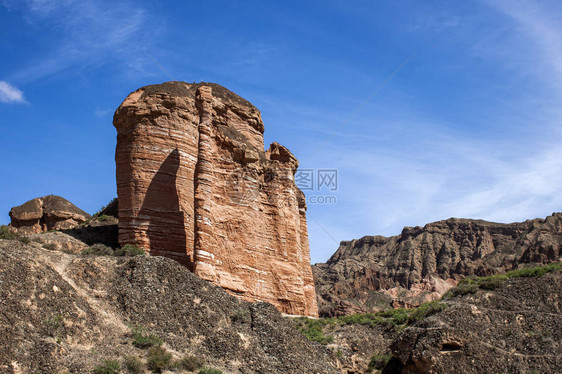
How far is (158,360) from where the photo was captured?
24141 millimetres

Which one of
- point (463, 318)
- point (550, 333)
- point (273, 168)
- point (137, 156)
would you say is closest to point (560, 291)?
point (550, 333)

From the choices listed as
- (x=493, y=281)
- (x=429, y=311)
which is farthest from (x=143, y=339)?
(x=493, y=281)

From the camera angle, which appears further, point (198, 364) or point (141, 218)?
point (141, 218)

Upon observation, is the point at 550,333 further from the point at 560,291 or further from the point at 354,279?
the point at 354,279

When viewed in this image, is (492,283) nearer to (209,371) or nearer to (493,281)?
(493,281)

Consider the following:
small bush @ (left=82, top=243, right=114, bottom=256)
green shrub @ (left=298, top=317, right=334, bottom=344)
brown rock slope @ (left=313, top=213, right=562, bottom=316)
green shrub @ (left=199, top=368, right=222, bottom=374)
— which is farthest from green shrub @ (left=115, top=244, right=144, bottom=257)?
brown rock slope @ (left=313, top=213, right=562, bottom=316)

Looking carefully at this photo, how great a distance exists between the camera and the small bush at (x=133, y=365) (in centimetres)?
2319

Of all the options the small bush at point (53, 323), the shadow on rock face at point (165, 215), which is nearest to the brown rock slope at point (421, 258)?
the shadow on rock face at point (165, 215)

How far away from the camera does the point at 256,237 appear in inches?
1713

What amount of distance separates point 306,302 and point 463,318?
16544 mm

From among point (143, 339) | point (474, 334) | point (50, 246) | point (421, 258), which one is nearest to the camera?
point (143, 339)

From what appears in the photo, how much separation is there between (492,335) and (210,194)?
17.7 metres

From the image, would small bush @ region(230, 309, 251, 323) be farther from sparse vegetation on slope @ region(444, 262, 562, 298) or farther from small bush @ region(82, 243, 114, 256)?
sparse vegetation on slope @ region(444, 262, 562, 298)

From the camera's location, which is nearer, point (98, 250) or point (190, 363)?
point (190, 363)
